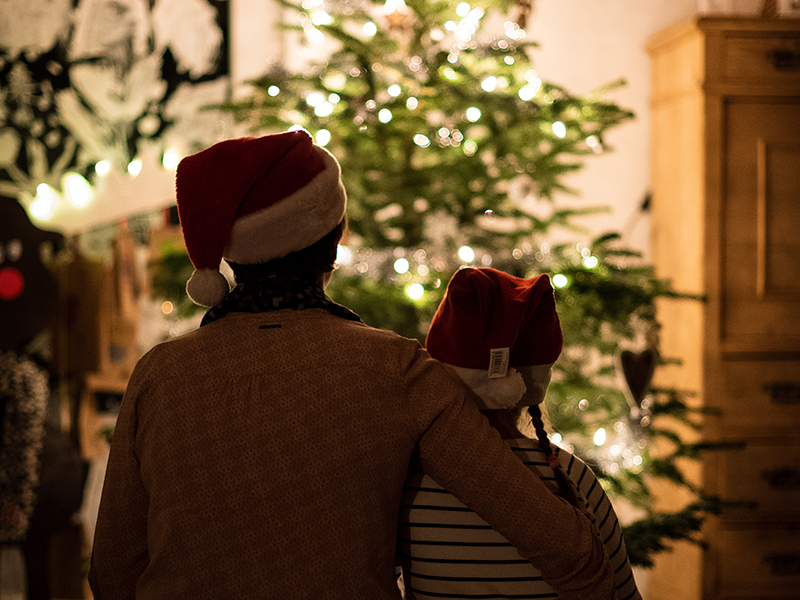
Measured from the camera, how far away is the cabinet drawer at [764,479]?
239 centimetres

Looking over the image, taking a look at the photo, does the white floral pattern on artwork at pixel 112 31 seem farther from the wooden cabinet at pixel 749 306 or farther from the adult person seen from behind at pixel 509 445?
the adult person seen from behind at pixel 509 445

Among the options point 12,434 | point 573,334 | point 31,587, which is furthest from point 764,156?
point 31,587

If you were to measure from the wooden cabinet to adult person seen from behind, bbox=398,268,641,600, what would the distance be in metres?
1.67

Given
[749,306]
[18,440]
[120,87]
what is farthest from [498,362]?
[120,87]

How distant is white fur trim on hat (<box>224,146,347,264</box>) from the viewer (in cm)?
86

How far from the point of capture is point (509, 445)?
0.90 metres

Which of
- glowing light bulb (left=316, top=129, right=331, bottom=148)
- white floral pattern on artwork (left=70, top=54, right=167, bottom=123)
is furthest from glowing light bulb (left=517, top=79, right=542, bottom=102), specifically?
white floral pattern on artwork (left=70, top=54, right=167, bottom=123)

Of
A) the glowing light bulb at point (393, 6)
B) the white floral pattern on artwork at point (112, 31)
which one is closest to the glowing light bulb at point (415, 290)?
the glowing light bulb at point (393, 6)

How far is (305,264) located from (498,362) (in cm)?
28

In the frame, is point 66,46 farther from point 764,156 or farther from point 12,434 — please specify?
point 764,156

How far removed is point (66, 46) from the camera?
258 cm

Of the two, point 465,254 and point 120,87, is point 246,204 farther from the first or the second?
point 120,87

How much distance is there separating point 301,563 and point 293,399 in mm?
184

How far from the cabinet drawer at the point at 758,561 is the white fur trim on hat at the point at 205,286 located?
217 cm
